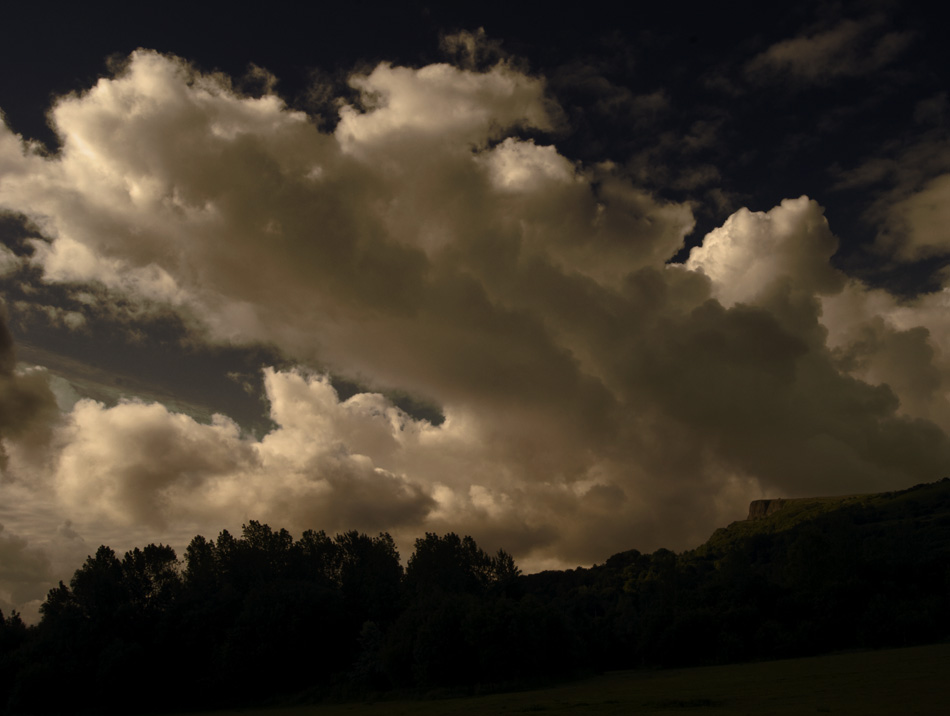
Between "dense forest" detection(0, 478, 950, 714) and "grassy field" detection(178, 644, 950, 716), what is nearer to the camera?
"grassy field" detection(178, 644, 950, 716)

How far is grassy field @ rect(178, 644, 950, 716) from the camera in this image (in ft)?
129

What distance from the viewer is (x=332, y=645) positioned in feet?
323

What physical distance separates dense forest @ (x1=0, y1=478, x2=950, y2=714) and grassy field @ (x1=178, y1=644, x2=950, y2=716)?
387 inches

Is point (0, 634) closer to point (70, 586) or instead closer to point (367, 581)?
point (70, 586)

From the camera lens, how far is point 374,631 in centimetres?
9412

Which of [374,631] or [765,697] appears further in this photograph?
[374,631]

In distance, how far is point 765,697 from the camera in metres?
48.1

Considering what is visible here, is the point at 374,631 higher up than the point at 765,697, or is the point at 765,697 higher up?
the point at 374,631

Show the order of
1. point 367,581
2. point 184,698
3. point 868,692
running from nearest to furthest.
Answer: point 868,692 < point 184,698 < point 367,581

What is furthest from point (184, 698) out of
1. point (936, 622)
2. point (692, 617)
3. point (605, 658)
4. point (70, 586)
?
point (936, 622)

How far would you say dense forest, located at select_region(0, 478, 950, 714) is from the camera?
281ft

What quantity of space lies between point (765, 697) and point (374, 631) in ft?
194

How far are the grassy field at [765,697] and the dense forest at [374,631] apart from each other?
9820 mm

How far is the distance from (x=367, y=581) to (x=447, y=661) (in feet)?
97.9
